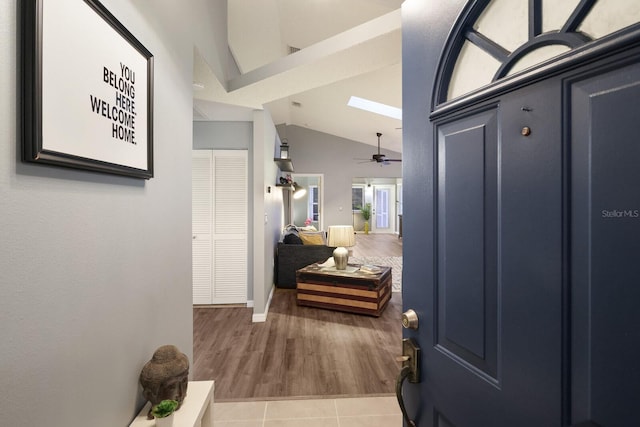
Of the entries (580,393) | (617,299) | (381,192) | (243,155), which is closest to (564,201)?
(617,299)

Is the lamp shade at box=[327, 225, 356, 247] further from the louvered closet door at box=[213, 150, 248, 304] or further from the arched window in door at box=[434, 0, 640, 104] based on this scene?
the arched window in door at box=[434, 0, 640, 104]

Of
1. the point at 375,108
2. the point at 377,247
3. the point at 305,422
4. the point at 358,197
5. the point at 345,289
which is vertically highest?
the point at 375,108

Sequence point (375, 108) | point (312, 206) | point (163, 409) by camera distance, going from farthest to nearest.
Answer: point (312, 206) → point (375, 108) → point (163, 409)

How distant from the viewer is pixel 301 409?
202cm

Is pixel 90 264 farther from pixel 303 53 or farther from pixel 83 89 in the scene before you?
pixel 303 53

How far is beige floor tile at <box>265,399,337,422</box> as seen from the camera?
1961 mm

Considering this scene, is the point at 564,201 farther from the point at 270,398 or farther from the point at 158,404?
the point at 270,398

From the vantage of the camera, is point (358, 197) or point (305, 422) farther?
point (358, 197)

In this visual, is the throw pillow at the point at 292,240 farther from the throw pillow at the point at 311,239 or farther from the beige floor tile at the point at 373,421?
the beige floor tile at the point at 373,421

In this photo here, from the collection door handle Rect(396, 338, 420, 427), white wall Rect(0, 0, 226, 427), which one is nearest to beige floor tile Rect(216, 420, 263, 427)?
white wall Rect(0, 0, 226, 427)

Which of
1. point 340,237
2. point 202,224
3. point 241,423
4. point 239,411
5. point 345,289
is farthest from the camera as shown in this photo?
point 340,237

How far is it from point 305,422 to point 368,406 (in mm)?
440

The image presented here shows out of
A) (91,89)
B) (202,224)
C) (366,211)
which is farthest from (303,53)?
(366,211)

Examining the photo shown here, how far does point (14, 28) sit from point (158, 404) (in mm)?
1133
